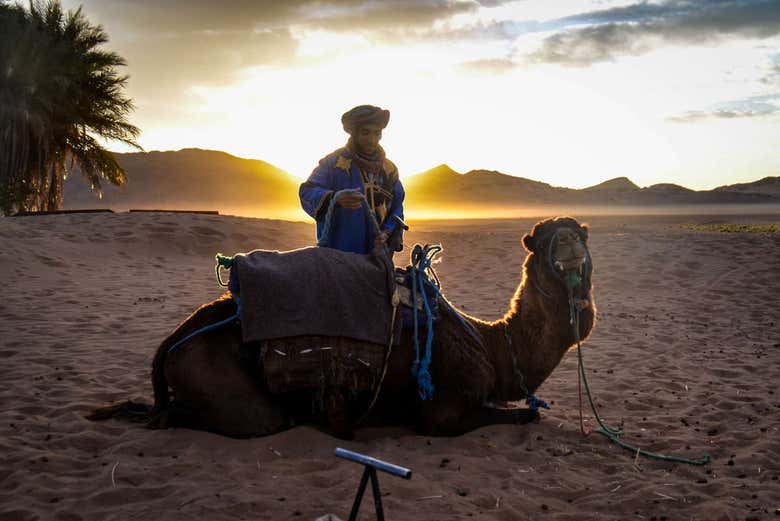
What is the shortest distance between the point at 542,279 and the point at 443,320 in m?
0.82

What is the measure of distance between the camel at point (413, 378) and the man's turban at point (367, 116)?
58.7 inches

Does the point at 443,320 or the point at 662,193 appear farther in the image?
the point at 662,193

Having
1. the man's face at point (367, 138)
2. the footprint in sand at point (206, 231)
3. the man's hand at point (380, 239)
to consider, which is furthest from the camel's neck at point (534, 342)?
the footprint in sand at point (206, 231)

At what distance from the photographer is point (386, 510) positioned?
3570 millimetres

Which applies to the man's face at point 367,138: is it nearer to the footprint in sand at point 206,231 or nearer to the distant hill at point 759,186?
the footprint in sand at point 206,231

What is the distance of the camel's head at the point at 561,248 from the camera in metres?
4.75

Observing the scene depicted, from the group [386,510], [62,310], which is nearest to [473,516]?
[386,510]

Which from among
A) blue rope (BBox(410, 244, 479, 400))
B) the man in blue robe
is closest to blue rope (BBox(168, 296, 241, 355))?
the man in blue robe

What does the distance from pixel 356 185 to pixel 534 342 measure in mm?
1878

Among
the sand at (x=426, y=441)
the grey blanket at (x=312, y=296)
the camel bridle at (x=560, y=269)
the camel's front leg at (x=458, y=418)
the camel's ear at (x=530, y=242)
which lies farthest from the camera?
the camel's ear at (x=530, y=242)

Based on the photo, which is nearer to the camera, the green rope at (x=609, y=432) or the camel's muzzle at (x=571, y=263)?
the green rope at (x=609, y=432)

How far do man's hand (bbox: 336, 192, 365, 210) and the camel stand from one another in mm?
1015

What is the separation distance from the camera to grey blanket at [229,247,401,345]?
4.36m

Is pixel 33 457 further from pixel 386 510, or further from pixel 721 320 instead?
pixel 721 320
